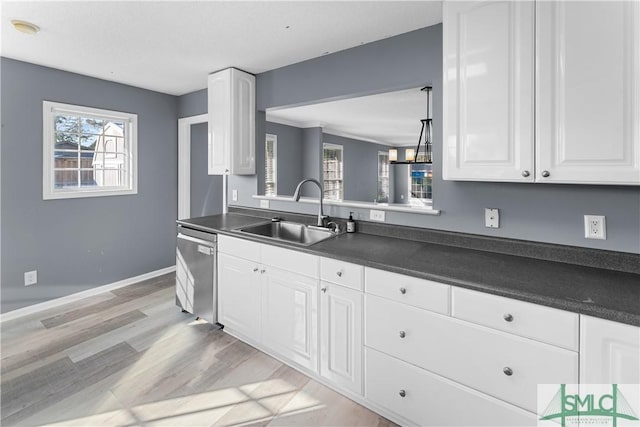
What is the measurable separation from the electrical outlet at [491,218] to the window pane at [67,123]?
3.89 metres

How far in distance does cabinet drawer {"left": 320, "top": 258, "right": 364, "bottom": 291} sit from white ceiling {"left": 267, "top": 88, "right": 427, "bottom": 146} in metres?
2.01

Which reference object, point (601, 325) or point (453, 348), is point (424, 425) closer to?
point (453, 348)

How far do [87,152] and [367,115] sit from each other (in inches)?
143

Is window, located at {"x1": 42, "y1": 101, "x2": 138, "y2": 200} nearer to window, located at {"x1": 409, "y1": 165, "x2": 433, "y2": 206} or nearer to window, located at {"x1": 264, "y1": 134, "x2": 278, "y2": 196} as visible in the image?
window, located at {"x1": 264, "y1": 134, "x2": 278, "y2": 196}

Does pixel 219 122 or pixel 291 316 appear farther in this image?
pixel 219 122

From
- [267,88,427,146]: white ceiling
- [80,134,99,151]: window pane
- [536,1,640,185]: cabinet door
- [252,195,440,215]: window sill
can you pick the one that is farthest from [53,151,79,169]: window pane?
[536,1,640,185]: cabinet door

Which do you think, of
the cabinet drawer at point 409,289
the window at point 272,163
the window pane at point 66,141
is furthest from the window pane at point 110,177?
the cabinet drawer at point 409,289

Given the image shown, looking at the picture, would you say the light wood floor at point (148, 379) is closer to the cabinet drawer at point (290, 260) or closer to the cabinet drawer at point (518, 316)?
the cabinet drawer at point (290, 260)

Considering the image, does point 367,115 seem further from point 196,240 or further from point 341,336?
point 341,336

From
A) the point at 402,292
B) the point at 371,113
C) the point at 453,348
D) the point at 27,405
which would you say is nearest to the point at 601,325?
the point at 453,348

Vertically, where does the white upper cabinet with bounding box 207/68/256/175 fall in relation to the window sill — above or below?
above

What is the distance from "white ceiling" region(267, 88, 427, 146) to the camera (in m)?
4.14

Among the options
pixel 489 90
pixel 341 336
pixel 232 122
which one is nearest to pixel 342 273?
pixel 341 336

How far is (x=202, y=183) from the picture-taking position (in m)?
4.55
